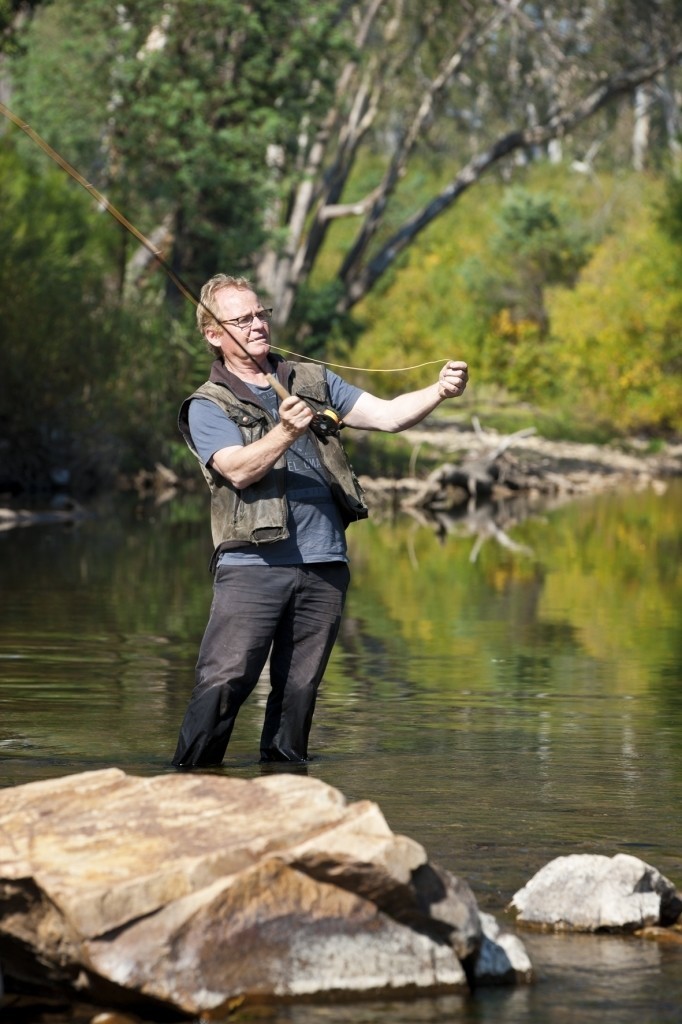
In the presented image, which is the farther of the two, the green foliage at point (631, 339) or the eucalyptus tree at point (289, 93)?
the green foliage at point (631, 339)

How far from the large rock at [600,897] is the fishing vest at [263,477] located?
1971 mm

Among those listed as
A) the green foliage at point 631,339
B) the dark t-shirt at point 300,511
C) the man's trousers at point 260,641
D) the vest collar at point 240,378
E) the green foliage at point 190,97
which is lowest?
the man's trousers at point 260,641

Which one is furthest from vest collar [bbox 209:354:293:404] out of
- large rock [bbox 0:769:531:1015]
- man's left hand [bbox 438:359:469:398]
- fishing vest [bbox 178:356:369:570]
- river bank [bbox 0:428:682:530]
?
river bank [bbox 0:428:682:530]

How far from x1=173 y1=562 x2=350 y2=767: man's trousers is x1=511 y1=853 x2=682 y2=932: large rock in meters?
2.01

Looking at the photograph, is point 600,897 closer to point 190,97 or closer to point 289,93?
point 190,97

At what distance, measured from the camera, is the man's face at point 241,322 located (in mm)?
7203

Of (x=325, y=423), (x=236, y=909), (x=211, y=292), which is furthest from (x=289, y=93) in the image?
(x=236, y=909)

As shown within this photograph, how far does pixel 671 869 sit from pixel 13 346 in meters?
27.4

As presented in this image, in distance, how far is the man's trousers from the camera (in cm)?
733

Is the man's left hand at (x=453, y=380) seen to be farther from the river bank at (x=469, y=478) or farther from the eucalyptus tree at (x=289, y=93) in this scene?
the eucalyptus tree at (x=289, y=93)

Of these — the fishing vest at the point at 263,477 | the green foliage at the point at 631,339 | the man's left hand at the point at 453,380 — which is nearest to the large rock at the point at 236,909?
the fishing vest at the point at 263,477

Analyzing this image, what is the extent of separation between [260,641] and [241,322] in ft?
4.03

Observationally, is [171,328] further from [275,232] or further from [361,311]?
[361,311]

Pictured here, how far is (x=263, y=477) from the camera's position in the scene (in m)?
7.11
